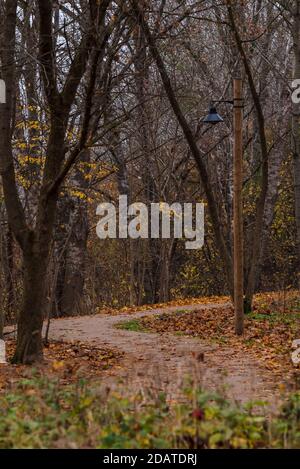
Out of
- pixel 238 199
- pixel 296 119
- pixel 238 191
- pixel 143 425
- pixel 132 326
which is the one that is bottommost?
pixel 132 326

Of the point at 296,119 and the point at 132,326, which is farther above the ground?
the point at 296,119

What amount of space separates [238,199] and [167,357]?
3616 millimetres

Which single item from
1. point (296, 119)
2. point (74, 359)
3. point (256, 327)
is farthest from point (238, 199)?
point (74, 359)

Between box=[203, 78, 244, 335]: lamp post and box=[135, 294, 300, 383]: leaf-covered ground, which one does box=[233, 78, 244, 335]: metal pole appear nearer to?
box=[203, 78, 244, 335]: lamp post

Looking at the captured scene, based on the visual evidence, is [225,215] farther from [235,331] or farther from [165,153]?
[235,331]

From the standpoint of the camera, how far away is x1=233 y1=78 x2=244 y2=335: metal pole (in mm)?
13344

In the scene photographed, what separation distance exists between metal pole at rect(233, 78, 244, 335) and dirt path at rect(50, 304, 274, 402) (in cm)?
104

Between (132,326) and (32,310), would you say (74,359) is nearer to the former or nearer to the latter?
(32,310)

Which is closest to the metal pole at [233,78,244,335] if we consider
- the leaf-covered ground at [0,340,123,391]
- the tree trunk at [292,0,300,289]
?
the tree trunk at [292,0,300,289]

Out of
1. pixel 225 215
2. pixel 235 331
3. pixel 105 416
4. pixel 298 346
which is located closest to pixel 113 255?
pixel 225 215

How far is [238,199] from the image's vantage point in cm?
1348

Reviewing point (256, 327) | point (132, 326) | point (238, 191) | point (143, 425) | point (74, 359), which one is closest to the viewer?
point (143, 425)

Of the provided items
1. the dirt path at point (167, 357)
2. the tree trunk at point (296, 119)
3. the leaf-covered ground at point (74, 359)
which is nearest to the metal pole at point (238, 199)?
the dirt path at point (167, 357)
